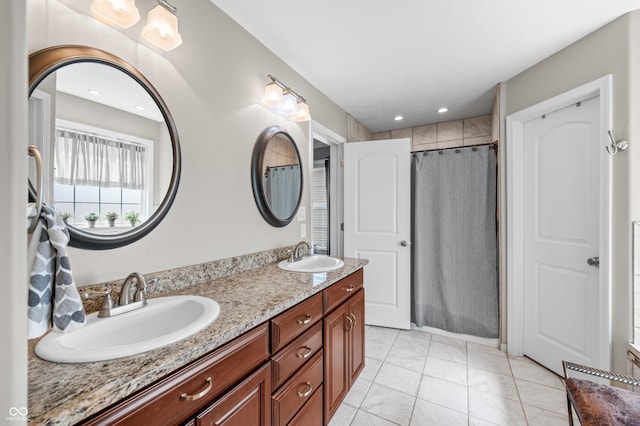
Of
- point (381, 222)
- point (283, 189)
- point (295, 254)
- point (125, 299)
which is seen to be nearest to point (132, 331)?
point (125, 299)

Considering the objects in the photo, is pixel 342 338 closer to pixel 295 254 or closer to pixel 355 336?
pixel 355 336

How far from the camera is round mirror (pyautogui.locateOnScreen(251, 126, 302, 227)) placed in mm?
1752

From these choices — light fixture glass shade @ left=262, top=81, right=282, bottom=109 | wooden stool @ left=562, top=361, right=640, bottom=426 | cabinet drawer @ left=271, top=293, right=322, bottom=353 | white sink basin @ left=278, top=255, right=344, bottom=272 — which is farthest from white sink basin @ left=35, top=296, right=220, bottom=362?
wooden stool @ left=562, top=361, right=640, bottom=426

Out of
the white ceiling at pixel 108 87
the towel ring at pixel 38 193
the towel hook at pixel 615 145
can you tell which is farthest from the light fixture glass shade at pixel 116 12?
the towel hook at pixel 615 145

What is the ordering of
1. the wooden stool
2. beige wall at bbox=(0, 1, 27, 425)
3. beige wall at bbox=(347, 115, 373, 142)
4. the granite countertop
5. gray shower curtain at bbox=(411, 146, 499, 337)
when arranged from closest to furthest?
beige wall at bbox=(0, 1, 27, 425) → the granite countertop → the wooden stool → gray shower curtain at bbox=(411, 146, 499, 337) → beige wall at bbox=(347, 115, 373, 142)

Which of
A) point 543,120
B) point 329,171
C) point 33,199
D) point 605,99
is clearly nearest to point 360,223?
point 329,171

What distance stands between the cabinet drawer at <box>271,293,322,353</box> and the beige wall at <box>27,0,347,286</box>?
56 centimetres

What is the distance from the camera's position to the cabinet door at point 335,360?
1.45 metres

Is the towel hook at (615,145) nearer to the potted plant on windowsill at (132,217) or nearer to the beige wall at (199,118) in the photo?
the beige wall at (199,118)

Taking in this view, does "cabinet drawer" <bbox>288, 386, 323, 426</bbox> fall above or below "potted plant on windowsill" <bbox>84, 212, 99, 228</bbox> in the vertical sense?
below

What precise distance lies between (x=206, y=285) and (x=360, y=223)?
194 cm

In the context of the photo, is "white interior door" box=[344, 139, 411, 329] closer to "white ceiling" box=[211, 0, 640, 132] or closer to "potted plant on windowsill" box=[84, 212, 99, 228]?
"white ceiling" box=[211, 0, 640, 132]

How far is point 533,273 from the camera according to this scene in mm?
2246

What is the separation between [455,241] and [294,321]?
2.11m
